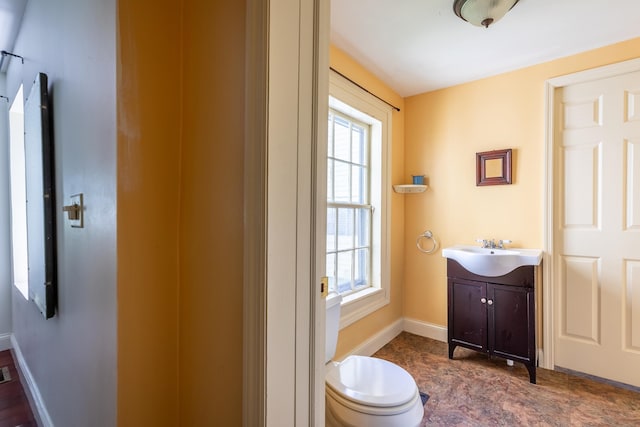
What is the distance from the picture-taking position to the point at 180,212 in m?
0.80

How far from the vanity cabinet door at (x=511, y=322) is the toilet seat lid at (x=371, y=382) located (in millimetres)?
1100

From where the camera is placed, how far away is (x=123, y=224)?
0.70 m

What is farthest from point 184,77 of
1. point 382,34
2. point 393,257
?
point 393,257

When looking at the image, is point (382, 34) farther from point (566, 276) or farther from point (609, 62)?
point (566, 276)

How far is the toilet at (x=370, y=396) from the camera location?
110 centimetres

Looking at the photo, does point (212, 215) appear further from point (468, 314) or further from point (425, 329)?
point (425, 329)

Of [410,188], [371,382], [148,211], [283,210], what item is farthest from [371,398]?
[410,188]

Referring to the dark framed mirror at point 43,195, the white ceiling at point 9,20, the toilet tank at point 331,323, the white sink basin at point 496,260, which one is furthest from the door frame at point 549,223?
the white ceiling at point 9,20

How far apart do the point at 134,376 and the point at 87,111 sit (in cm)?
80

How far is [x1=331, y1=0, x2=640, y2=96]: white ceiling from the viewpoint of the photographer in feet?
5.22

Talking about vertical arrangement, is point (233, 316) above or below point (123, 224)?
below

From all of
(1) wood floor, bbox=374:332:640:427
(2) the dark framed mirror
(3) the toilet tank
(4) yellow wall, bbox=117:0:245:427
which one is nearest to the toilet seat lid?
(3) the toilet tank

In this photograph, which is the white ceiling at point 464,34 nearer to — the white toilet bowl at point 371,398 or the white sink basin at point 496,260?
the white sink basin at point 496,260

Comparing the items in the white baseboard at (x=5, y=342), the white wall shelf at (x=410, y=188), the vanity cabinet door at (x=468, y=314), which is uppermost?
the white wall shelf at (x=410, y=188)
